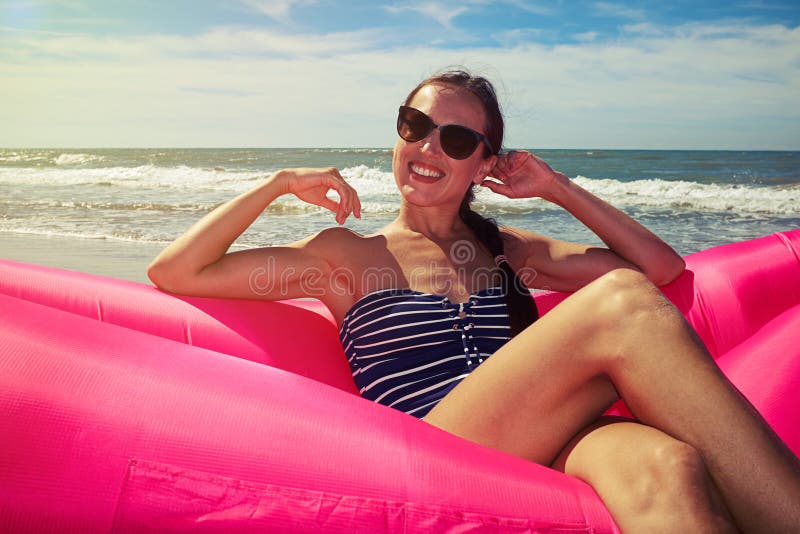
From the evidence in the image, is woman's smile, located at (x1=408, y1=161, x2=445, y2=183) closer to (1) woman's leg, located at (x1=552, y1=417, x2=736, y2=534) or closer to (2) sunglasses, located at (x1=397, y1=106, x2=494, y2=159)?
(2) sunglasses, located at (x1=397, y1=106, x2=494, y2=159)

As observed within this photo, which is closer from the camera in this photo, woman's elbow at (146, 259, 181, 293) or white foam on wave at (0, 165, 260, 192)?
woman's elbow at (146, 259, 181, 293)

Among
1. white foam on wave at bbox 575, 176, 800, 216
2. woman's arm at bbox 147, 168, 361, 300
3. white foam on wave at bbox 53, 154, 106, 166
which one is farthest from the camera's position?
white foam on wave at bbox 53, 154, 106, 166

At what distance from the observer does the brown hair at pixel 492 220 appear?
184 cm

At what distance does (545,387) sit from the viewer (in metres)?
1.29

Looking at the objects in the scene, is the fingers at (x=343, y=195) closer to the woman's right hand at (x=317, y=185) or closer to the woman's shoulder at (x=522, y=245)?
the woman's right hand at (x=317, y=185)

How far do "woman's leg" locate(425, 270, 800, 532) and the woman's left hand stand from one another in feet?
2.83

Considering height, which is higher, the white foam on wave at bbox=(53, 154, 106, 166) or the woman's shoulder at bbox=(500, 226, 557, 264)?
the woman's shoulder at bbox=(500, 226, 557, 264)

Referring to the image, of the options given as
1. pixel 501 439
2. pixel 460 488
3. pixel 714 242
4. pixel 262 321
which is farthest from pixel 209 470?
pixel 714 242

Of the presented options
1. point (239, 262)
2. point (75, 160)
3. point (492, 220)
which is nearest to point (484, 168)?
point (492, 220)

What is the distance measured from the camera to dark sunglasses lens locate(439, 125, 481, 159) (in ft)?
6.33

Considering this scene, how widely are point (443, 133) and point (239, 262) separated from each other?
67 centimetres

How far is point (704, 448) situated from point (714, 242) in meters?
6.20

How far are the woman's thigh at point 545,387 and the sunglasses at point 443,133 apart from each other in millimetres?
736

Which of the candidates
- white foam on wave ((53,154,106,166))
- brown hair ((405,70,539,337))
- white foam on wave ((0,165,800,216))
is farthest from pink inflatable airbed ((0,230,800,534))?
white foam on wave ((53,154,106,166))
